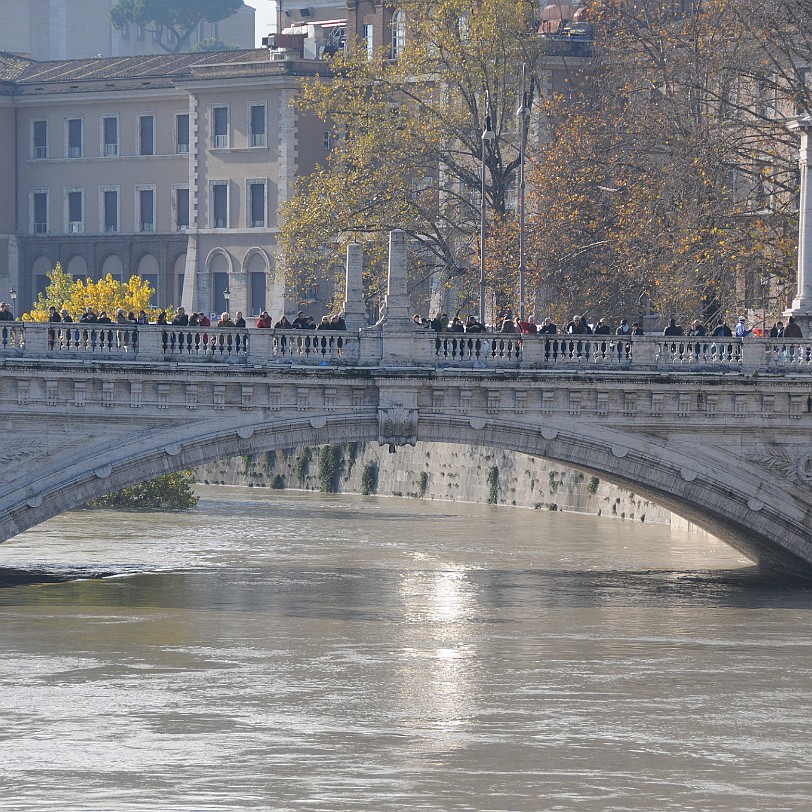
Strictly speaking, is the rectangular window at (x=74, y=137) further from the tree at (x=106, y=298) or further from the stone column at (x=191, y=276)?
the tree at (x=106, y=298)

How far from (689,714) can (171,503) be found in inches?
1167

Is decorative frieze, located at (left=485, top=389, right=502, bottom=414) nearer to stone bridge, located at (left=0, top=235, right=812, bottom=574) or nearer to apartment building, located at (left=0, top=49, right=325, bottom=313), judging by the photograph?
stone bridge, located at (left=0, top=235, right=812, bottom=574)

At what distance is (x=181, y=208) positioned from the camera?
271ft

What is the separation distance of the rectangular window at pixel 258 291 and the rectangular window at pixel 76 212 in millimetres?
9101

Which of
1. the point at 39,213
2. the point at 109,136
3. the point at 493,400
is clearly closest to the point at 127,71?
the point at 109,136

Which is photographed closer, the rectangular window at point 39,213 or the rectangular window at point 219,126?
the rectangular window at point 219,126

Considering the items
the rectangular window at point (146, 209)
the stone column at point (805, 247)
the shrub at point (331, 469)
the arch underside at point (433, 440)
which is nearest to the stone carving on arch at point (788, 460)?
the arch underside at point (433, 440)

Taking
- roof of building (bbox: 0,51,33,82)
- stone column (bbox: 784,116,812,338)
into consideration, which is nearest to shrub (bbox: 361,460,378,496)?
stone column (bbox: 784,116,812,338)

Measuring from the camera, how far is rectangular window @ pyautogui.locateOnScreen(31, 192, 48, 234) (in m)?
85.7

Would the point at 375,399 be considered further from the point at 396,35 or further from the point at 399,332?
the point at 396,35

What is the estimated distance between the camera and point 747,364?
4038 centimetres

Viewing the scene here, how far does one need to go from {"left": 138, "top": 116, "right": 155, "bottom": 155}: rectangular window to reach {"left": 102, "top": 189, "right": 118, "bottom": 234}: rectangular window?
2069mm

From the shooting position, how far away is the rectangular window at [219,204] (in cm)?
7925

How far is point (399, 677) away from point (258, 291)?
148 ft
